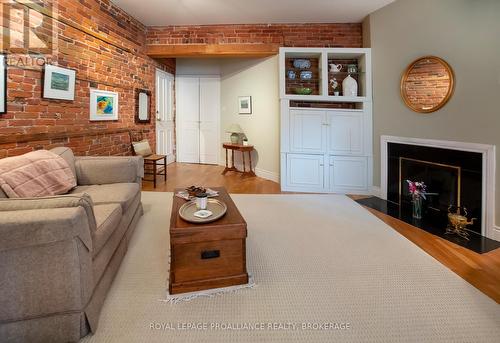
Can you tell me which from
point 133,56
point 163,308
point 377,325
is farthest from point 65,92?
point 377,325

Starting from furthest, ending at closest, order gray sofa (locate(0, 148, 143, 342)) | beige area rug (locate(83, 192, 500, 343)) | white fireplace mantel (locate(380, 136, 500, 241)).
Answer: white fireplace mantel (locate(380, 136, 500, 241)), beige area rug (locate(83, 192, 500, 343)), gray sofa (locate(0, 148, 143, 342))

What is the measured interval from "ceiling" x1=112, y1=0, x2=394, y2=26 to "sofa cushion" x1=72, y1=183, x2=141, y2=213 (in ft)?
9.49

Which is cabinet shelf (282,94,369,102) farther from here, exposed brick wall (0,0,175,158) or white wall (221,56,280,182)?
exposed brick wall (0,0,175,158)

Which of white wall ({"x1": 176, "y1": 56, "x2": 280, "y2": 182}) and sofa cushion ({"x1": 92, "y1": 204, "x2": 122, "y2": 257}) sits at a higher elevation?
white wall ({"x1": 176, "y1": 56, "x2": 280, "y2": 182})

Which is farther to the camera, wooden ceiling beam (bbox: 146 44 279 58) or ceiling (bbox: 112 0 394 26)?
wooden ceiling beam (bbox: 146 44 279 58)

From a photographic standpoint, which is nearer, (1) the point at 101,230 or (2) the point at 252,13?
(1) the point at 101,230

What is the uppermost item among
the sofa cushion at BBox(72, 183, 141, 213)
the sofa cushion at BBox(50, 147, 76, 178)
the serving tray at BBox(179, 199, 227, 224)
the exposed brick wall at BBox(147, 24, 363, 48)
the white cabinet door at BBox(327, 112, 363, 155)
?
the exposed brick wall at BBox(147, 24, 363, 48)

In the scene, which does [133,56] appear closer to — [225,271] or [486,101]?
[225,271]

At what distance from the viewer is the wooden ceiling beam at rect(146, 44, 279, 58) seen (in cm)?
478

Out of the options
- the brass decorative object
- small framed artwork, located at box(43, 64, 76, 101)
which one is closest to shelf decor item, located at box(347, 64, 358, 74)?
the brass decorative object

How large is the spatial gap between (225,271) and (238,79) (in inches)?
192

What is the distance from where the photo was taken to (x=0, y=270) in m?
1.22

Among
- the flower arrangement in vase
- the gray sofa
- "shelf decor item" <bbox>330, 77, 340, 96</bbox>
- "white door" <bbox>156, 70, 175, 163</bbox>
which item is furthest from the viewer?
"white door" <bbox>156, 70, 175, 163</bbox>

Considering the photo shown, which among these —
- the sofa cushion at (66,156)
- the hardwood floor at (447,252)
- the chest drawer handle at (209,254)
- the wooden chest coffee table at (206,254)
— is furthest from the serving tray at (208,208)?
the hardwood floor at (447,252)
